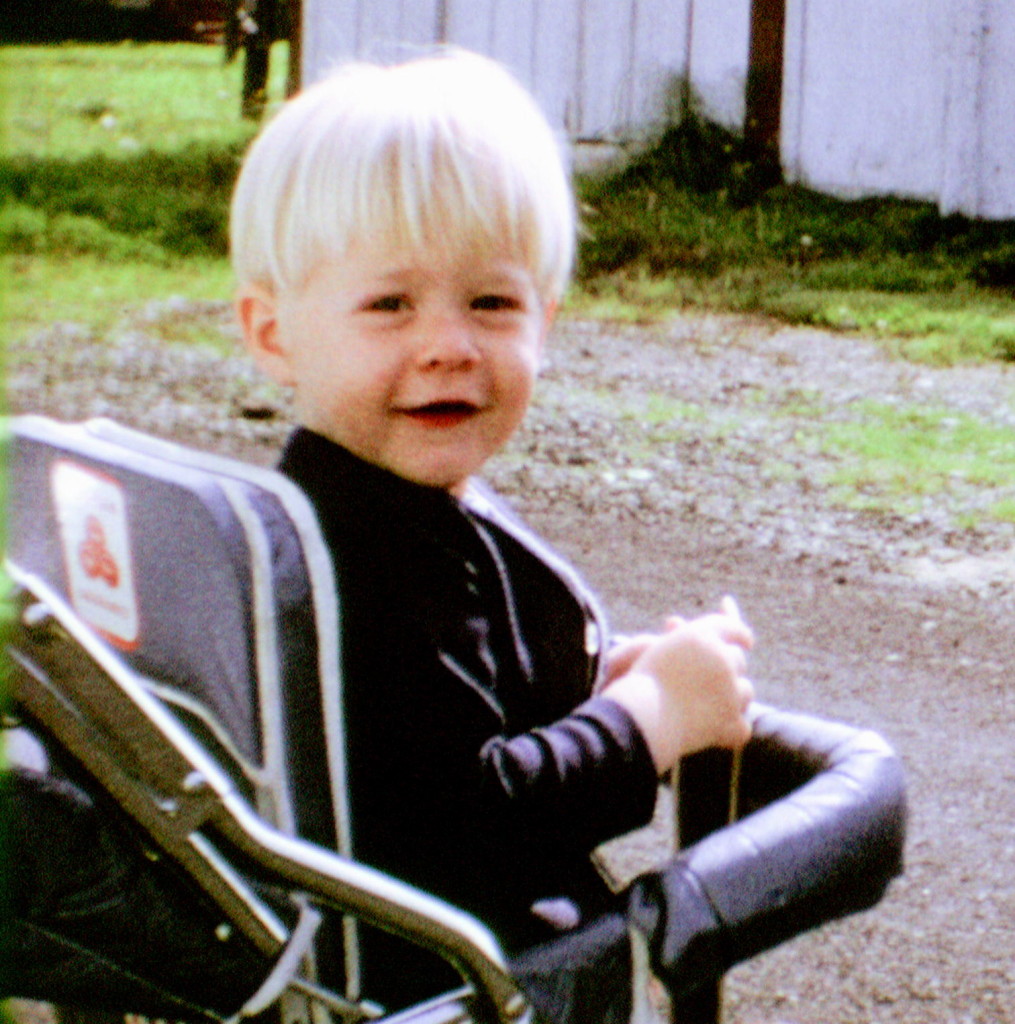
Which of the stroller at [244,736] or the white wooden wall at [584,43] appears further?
the white wooden wall at [584,43]

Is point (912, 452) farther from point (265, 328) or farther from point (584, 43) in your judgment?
point (584, 43)

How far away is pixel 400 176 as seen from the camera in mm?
1493

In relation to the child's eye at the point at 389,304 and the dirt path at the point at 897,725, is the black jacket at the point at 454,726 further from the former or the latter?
the dirt path at the point at 897,725

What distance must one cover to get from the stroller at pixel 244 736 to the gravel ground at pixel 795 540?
51.2 inches

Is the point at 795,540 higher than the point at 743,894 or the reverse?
the reverse

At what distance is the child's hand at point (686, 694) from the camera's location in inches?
59.6

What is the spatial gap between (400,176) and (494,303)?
154 millimetres

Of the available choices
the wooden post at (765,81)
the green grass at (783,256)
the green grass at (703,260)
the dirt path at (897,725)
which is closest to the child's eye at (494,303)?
the dirt path at (897,725)

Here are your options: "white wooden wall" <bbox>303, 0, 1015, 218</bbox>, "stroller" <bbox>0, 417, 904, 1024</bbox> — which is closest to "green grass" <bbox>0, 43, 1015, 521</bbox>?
"white wooden wall" <bbox>303, 0, 1015, 218</bbox>

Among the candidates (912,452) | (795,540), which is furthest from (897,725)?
(912,452)

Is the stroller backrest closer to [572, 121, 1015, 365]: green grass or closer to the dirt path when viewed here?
the dirt path

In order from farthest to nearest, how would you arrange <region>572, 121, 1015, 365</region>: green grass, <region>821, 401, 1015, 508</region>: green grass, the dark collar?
1. <region>572, 121, 1015, 365</region>: green grass
2. <region>821, 401, 1015, 508</region>: green grass
3. the dark collar

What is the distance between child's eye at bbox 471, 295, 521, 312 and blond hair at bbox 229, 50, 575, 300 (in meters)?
0.04

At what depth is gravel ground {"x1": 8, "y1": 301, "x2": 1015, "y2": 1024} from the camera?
109 inches
